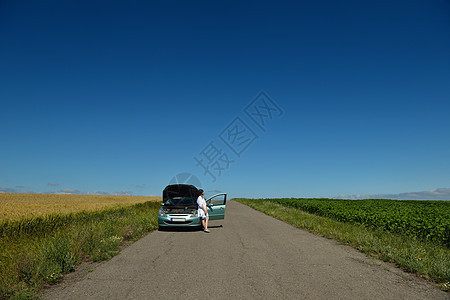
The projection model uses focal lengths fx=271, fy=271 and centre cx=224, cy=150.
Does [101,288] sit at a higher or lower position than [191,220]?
lower

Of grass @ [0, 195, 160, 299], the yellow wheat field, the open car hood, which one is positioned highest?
the open car hood

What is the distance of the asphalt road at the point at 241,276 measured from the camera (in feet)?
14.8

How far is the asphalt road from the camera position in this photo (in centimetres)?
452

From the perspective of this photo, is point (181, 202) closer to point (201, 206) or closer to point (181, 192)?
point (201, 206)

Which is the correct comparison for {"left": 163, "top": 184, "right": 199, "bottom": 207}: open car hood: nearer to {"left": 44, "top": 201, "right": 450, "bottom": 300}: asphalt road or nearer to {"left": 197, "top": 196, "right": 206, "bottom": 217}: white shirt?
{"left": 197, "top": 196, "right": 206, "bottom": 217}: white shirt

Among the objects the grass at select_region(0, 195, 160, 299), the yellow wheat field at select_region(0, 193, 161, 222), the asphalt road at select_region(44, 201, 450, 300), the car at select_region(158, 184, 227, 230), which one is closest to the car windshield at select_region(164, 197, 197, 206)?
the car at select_region(158, 184, 227, 230)

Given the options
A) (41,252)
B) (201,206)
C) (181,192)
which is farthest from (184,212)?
(41,252)

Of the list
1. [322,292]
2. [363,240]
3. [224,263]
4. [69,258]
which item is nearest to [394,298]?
[322,292]

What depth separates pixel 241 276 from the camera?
5426 mm

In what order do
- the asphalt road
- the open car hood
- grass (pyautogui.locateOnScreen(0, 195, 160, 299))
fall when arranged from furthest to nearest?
the open car hood → grass (pyautogui.locateOnScreen(0, 195, 160, 299)) → the asphalt road

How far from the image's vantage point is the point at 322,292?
459 cm

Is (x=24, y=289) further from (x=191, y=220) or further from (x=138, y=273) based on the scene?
(x=191, y=220)

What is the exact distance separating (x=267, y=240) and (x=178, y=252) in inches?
138

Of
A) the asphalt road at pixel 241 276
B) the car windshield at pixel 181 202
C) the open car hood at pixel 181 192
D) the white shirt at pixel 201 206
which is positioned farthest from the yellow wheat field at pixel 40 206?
the asphalt road at pixel 241 276
